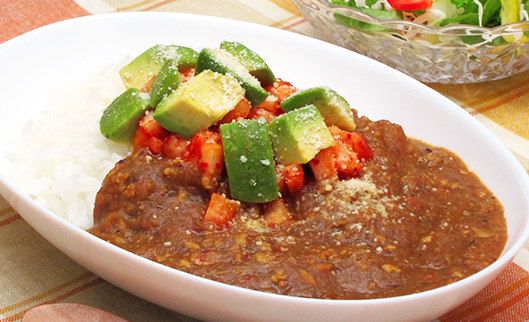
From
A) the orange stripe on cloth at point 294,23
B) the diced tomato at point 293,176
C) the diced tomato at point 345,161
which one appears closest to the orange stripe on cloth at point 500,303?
the diced tomato at point 345,161

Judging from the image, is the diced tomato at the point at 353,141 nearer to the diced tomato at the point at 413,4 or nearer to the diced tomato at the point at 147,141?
the diced tomato at the point at 147,141

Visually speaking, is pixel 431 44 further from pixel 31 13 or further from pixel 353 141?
Result: pixel 31 13

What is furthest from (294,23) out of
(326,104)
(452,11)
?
(326,104)

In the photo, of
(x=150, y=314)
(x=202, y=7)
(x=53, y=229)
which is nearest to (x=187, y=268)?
(x=150, y=314)

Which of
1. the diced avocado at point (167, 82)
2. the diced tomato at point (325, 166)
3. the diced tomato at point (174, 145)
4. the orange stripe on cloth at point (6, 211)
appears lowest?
the orange stripe on cloth at point (6, 211)

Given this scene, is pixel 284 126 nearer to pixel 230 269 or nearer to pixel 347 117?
pixel 347 117

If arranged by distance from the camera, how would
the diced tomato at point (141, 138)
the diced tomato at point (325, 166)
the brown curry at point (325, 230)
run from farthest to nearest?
the diced tomato at point (141, 138)
the diced tomato at point (325, 166)
the brown curry at point (325, 230)

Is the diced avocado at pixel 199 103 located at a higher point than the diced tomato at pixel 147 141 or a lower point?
higher
